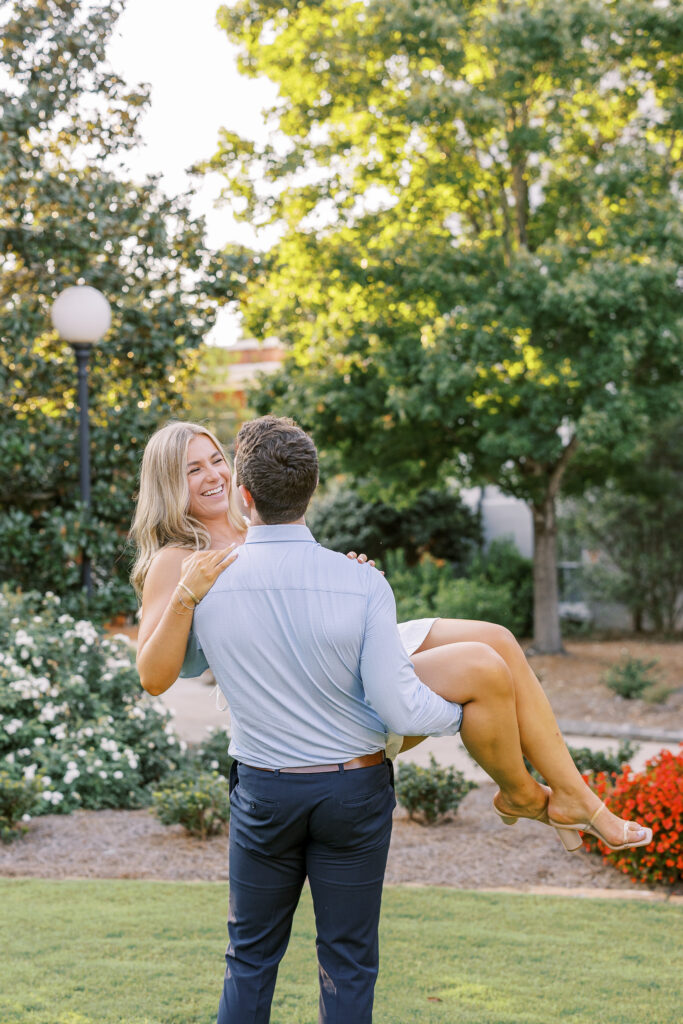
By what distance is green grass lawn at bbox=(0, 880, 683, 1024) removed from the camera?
11.5 feet

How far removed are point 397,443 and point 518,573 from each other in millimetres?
5124

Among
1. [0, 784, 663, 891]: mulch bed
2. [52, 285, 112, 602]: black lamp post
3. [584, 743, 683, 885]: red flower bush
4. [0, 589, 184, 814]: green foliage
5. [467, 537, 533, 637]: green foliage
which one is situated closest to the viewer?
[584, 743, 683, 885]: red flower bush

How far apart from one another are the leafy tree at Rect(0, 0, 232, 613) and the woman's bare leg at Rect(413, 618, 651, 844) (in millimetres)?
5947

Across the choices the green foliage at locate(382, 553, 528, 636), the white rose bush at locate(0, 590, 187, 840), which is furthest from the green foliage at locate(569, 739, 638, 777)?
the green foliage at locate(382, 553, 528, 636)

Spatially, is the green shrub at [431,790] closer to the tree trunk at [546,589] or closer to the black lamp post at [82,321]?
the black lamp post at [82,321]

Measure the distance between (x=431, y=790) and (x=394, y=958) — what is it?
234 centimetres

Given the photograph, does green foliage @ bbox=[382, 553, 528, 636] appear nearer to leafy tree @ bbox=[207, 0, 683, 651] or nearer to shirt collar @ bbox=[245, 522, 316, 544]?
leafy tree @ bbox=[207, 0, 683, 651]

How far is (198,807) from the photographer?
19.2 ft

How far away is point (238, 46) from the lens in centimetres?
1349

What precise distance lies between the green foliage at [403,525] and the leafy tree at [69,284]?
379 inches

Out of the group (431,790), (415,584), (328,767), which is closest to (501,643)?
(328,767)

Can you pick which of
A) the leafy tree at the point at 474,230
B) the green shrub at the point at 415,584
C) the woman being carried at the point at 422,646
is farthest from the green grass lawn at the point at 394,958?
the green shrub at the point at 415,584

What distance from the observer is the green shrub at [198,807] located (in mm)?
5859

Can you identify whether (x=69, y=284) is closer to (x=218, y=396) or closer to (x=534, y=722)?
(x=534, y=722)
